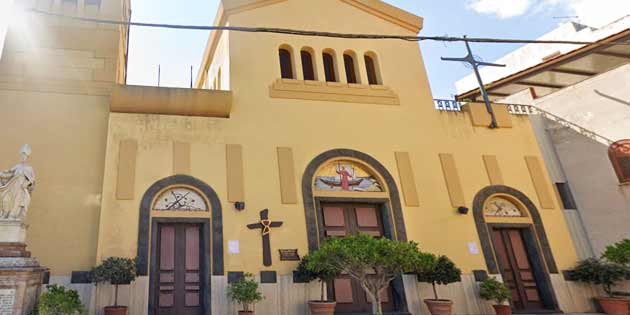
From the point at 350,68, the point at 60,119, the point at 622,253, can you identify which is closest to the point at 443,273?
the point at 622,253

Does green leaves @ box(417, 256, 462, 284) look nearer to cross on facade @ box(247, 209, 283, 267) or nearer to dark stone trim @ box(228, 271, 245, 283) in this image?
cross on facade @ box(247, 209, 283, 267)

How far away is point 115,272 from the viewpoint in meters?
8.91

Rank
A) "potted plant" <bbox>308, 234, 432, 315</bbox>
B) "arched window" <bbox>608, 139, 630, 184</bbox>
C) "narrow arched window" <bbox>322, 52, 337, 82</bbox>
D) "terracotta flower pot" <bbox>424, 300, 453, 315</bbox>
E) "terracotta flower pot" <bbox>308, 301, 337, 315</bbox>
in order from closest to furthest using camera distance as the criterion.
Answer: "potted plant" <bbox>308, 234, 432, 315</bbox> < "terracotta flower pot" <bbox>308, 301, 337, 315</bbox> < "terracotta flower pot" <bbox>424, 300, 453, 315</bbox> < "arched window" <bbox>608, 139, 630, 184</bbox> < "narrow arched window" <bbox>322, 52, 337, 82</bbox>

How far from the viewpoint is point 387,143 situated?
1282 cm

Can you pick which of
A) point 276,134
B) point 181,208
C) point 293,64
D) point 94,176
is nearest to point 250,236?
point 181,208

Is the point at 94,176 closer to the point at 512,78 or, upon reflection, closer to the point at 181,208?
the point at 181,208

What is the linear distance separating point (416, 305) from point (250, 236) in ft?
14.8

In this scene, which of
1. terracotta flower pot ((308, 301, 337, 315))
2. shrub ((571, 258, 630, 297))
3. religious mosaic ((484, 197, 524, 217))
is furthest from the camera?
religious mosaic ((484, 197, 524, 217))

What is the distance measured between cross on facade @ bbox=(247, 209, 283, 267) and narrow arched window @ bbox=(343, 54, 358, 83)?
18.7ft

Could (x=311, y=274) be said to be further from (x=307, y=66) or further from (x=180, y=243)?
(x=307, y=66)

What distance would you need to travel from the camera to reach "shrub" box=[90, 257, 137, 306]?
351 inches

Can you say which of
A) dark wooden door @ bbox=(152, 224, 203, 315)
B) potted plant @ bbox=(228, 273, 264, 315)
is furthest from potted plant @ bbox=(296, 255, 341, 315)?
dark wooden door @ bbox=(152, 224, 203, 315)

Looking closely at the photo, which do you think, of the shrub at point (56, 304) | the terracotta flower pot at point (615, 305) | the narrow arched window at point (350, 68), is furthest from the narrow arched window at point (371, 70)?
the shrub at point (56, 304)

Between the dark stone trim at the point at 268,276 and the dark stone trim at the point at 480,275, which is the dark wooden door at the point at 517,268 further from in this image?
the dark stone trim at the point at 268,276
